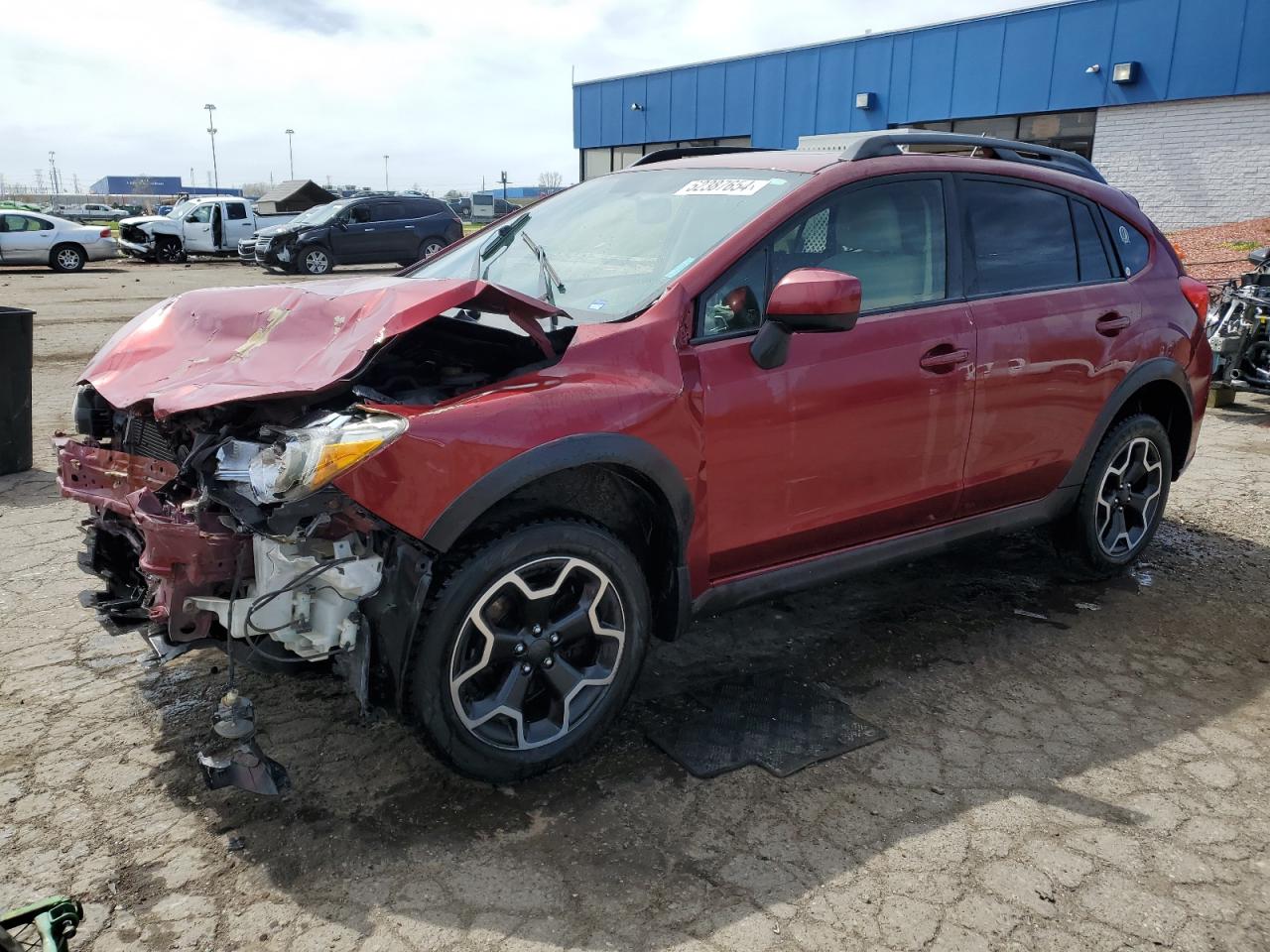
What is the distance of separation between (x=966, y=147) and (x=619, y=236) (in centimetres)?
162

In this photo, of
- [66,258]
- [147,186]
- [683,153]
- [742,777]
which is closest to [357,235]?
[66,258]

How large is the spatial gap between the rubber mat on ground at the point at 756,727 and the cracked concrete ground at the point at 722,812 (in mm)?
70

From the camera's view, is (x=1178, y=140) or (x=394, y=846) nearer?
(x=394, y=846)

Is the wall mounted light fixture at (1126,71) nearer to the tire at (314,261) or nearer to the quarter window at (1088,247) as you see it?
the tire at (314,261)

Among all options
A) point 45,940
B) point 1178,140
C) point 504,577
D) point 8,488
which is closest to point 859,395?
point 504,577

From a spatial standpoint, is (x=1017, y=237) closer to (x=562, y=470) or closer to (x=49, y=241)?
(x=562, y=470)

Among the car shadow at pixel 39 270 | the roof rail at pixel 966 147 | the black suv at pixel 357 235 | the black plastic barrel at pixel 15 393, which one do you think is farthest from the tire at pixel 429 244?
the roof rail at pixel 966 147

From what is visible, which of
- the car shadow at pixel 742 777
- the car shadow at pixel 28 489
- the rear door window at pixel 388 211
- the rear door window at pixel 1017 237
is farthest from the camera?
the rear door window at pixel 388 211

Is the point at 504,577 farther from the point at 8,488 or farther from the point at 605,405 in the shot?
the point at 8,488

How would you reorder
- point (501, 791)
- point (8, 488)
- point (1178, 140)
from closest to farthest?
point (501, 791) → point (8, 488) → point (1178, 140)

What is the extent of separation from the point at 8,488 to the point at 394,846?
452 cm

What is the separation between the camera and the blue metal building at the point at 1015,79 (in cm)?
2052

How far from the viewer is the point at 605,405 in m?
2.90

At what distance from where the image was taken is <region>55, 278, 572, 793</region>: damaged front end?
2.55 metres
